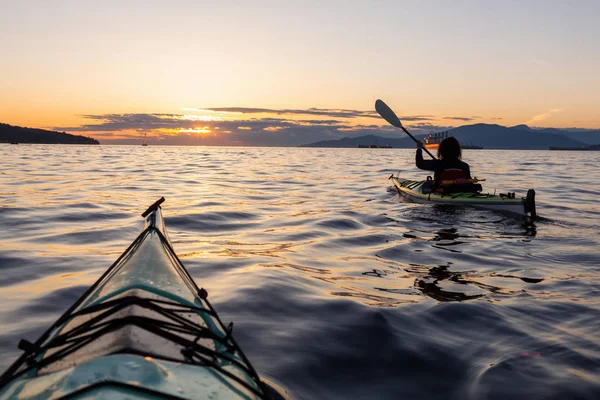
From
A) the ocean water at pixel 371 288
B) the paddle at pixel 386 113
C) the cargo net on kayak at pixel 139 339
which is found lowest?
the ocean water at pixel 371 288

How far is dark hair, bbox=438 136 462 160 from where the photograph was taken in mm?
10875

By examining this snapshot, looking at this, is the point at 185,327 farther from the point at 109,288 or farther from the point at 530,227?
the point at 530,227

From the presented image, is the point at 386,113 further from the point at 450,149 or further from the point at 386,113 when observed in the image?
the point at 450,149

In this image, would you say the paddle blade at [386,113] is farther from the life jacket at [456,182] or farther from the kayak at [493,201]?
the life jacket at [456,182]

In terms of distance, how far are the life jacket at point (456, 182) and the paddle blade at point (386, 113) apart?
3677mm

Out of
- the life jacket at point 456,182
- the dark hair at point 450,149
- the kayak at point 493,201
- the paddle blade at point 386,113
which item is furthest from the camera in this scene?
the paddle blade at point 386,113

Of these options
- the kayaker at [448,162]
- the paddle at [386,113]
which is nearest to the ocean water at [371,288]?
the kayaker at [448,162]

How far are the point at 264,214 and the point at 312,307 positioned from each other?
696 centimetres

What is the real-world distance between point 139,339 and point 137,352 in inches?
6.5

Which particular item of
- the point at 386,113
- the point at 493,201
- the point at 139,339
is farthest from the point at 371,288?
the point at 386,113

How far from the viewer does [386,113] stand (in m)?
14.9

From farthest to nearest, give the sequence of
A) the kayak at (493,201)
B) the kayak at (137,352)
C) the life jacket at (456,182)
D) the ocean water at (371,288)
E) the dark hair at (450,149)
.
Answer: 1. the life jacket at (456,182)
2. the dark hair at (450,149)
3. the kayak at (493,201)
4. the ocean water at (371,288)
5. the kayak at (137,352)

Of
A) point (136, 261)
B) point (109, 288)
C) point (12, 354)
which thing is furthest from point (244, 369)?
point (12, 354)

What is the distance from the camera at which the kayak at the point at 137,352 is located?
6.47ft
